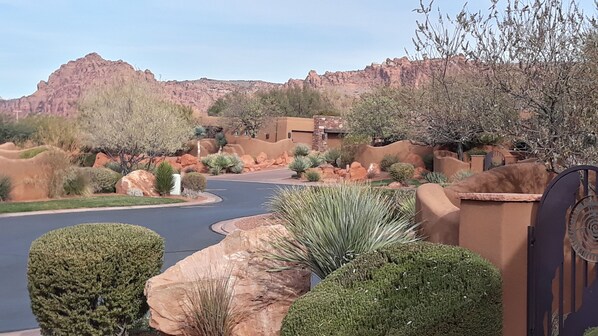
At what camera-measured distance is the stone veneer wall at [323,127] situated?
64250mm

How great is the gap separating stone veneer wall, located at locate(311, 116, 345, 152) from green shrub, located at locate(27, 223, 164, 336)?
5737 centimetres

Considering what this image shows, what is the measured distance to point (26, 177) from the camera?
26516 mm

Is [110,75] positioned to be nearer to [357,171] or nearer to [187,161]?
[187,161]

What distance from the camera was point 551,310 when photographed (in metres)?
5.84

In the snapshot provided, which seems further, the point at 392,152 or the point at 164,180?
the point at 392,152

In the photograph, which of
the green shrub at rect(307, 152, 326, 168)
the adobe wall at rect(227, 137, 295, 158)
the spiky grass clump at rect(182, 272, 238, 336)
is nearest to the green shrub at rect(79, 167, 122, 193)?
the green shrub at rect(307, 152, 326, 168)

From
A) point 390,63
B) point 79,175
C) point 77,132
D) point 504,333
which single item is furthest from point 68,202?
point 390,63

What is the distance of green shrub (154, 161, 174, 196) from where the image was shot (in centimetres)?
2906

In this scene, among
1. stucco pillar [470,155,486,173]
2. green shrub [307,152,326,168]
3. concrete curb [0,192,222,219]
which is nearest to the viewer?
concrete curb [0,192,222,219]

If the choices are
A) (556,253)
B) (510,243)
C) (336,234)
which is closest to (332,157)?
(336,234)

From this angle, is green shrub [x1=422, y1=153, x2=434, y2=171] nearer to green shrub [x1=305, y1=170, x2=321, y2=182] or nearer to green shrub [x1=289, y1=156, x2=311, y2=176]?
green shrub [x1=305, y1=170, x2=321, y2=182]

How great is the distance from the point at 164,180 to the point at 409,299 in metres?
24.8

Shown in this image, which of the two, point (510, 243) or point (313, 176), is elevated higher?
point (510, 243)

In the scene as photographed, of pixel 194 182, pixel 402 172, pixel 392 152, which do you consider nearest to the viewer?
pixel 194 182
